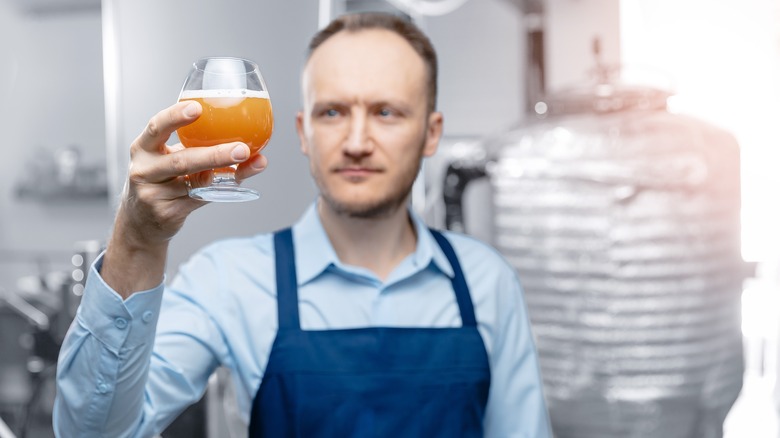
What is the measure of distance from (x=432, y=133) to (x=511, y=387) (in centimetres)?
55

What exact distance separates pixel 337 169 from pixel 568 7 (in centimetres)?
143

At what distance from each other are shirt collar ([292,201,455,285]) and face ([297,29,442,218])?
0.07 meters

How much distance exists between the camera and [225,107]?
96 cm

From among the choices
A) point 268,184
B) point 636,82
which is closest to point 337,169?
point 268,184

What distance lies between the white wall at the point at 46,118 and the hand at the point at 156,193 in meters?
1.09

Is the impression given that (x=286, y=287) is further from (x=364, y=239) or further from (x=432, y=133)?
(x=432, y=133)

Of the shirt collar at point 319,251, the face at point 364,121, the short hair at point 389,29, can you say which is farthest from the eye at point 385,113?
the shirt collar at point 319,251

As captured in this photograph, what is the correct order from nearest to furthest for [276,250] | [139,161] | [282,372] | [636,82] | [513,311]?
[139,161]
[282,372]
[276,250]
[513,311]
[636,82]

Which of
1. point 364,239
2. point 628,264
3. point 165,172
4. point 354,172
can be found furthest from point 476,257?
point 165,172

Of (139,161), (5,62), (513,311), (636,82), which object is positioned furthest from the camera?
(636,82)

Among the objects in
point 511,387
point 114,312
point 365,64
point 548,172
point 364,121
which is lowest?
point 511,387

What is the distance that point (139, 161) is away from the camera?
0.90 metres

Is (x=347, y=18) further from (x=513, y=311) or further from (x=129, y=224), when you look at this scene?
(x=129, y=224)

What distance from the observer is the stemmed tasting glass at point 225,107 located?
95 centimetres
